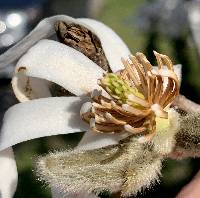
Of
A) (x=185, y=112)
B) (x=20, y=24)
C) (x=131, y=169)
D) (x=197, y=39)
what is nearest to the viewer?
(x=131, y=169)

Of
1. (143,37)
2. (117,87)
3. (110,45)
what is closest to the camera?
(117,87)

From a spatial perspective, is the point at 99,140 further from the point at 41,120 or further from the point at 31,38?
the point at 31,38

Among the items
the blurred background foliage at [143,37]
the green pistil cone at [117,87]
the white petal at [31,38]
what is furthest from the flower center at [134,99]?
the blurred background foliage at [143,37]

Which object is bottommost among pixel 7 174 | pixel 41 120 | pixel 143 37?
pixel 143 37

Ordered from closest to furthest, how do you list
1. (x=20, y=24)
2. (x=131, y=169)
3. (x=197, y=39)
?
(x=131, y=169) → (x=20, y=24) → (x=197, y=39)

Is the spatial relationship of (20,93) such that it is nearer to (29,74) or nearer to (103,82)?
(29,74)

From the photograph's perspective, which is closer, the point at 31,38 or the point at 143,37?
the point at 31,38

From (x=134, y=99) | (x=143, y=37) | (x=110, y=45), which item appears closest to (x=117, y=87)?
(x=134, y=99)

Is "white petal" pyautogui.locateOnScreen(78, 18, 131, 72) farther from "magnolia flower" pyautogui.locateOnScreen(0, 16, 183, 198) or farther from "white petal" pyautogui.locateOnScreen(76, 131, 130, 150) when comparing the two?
"white petal" pyautogui.locateOnScreen(76, 131, 130, 150)

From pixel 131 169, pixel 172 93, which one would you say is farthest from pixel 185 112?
pixel 131 169
